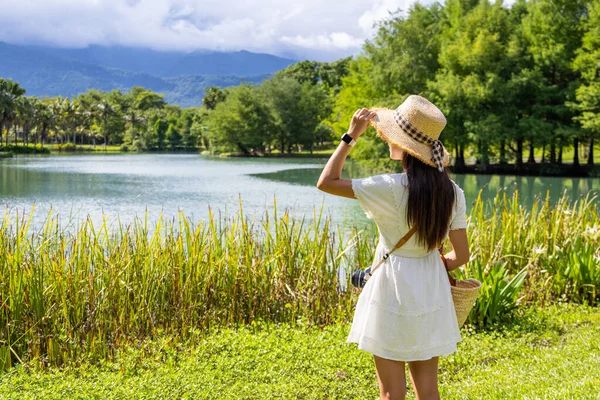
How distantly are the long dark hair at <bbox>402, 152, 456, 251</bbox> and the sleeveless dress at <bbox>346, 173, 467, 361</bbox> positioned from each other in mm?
28

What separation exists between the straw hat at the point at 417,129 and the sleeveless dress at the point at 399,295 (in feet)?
0.36

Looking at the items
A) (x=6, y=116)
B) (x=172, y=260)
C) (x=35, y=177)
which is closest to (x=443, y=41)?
(x=35, y=177)

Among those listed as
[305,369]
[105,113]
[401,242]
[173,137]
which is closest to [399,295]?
[401,242]

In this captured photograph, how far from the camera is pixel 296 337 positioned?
422cm

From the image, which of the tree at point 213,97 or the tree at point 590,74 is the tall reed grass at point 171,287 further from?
the tree at point 213,97

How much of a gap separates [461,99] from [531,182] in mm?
5912

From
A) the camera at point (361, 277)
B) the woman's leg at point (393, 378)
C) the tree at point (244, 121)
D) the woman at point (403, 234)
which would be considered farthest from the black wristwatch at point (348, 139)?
the tree at point (244, 121)

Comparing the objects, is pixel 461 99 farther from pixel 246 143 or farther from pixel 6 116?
pixel 6 116

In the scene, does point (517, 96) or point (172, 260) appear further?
point (517, 96)

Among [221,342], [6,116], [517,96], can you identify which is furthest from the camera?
[6,116]

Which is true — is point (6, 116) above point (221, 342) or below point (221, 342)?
above

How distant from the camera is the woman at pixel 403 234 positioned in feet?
6.86

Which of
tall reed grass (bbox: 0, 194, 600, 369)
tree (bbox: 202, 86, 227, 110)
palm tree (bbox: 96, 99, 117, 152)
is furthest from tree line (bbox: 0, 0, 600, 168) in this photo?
palm tree (bbox: 96, 99, 117, 152)

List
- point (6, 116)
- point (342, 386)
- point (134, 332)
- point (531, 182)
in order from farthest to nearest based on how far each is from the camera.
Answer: point (6, 116), point (531, 182), point (134, 332), point (342, 386)
